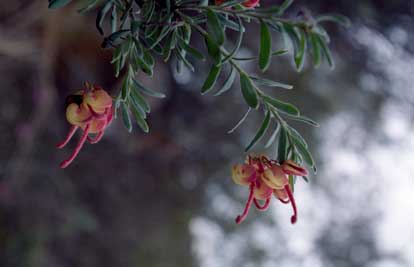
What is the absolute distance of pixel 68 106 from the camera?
337 mm

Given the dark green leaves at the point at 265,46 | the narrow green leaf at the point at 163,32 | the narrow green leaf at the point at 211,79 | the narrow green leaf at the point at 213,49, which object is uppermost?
the narrow green leaf at the point at 163,32

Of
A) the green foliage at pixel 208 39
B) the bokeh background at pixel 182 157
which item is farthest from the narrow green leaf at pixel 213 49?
the bokeh background at pixel 182 157

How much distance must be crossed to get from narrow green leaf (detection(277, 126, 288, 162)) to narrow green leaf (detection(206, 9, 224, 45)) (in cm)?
8

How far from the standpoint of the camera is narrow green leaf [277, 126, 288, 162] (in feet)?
1.18

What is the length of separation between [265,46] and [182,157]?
1.59 m

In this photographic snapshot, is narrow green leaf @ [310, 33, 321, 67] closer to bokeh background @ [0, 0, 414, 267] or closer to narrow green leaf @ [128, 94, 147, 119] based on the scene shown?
narrow green leaf @ [128, 94, 147, 119]

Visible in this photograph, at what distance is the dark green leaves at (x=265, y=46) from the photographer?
34 cm

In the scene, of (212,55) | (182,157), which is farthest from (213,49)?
(182,157)

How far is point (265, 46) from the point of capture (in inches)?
13.6

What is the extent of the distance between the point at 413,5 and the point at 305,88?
0.62 meters

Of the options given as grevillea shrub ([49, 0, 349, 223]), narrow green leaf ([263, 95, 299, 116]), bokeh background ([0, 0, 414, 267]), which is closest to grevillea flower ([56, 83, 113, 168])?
grevillea shrub ([49, 0, 349, 223])

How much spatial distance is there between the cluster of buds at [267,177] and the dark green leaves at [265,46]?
0.06 metres

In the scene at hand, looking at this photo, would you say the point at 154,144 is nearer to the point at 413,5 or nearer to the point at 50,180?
the point at 50,180

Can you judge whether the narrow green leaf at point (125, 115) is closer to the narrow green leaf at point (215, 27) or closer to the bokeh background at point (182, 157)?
the narrow green leaf at point (215, 27)
